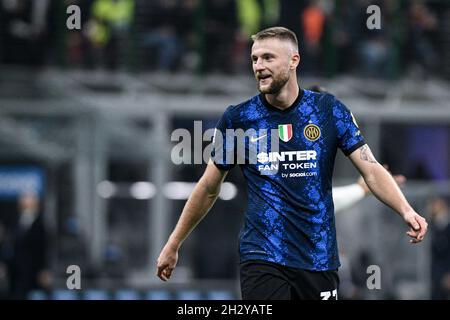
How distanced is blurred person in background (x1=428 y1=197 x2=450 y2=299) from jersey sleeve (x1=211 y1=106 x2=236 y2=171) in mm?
11702

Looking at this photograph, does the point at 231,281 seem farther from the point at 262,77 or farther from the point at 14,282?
the point at 262,77

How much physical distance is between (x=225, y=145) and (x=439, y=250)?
39.3ft

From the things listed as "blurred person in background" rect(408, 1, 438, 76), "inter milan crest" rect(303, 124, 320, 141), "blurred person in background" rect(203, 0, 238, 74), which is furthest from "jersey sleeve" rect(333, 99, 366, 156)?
"blurred person in background" rect(408, 1, 438, 76)

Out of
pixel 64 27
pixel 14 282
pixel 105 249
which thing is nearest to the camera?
pixel 14 282

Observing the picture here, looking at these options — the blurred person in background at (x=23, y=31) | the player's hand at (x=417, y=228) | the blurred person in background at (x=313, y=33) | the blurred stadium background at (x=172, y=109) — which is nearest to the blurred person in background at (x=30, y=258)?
the blurred stadium background at (x=172, y=109)

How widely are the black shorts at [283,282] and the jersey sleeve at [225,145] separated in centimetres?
59

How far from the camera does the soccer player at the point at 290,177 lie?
7.73m

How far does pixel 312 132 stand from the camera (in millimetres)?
7812

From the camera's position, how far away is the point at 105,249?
872 inches

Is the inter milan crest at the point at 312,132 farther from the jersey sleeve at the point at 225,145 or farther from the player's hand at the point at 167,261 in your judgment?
the player's hand at the point at 167,261

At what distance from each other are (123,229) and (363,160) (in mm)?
16586
